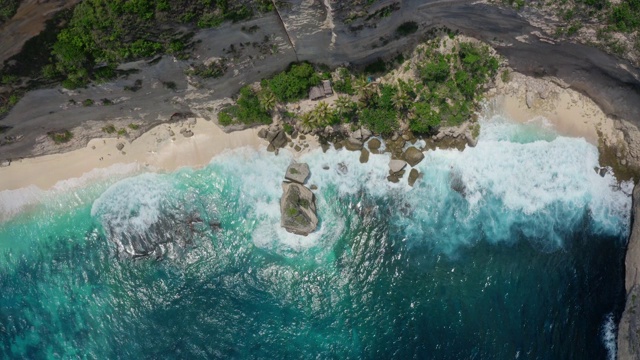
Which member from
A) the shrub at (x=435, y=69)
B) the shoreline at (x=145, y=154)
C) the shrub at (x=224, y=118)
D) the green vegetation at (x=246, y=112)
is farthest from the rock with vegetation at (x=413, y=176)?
the shrub at (x=224, y=118)

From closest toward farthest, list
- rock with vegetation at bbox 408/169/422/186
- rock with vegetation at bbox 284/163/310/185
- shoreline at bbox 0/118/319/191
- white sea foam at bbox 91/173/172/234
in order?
rock with vegetation at bbox 284/163/310/185, rock with vegetation at bbox 408/169/422/186, white sea foam at bbox 91/173/172/234, shoreline at bbox 0/118/319/191

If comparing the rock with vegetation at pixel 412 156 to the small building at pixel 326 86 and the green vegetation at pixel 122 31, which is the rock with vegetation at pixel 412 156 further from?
the green vegetation at pixel 122 31

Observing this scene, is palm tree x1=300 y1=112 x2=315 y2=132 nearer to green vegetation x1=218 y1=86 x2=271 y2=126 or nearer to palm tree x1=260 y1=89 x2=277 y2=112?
palm tree x1=260 y1=89 x2=277 y2=112

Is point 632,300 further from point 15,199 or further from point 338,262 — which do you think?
point 15,199

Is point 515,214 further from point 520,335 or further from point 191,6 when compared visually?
point 191,6

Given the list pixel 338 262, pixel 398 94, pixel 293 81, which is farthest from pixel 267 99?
pixel 338 262

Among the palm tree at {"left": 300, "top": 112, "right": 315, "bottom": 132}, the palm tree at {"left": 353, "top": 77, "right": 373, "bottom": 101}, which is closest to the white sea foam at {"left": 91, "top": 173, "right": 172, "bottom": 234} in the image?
the palm tree at {"left": 300, "top": 112, "right": 315, "bottom": 132}

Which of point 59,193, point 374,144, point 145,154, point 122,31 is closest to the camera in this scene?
point 122,31
